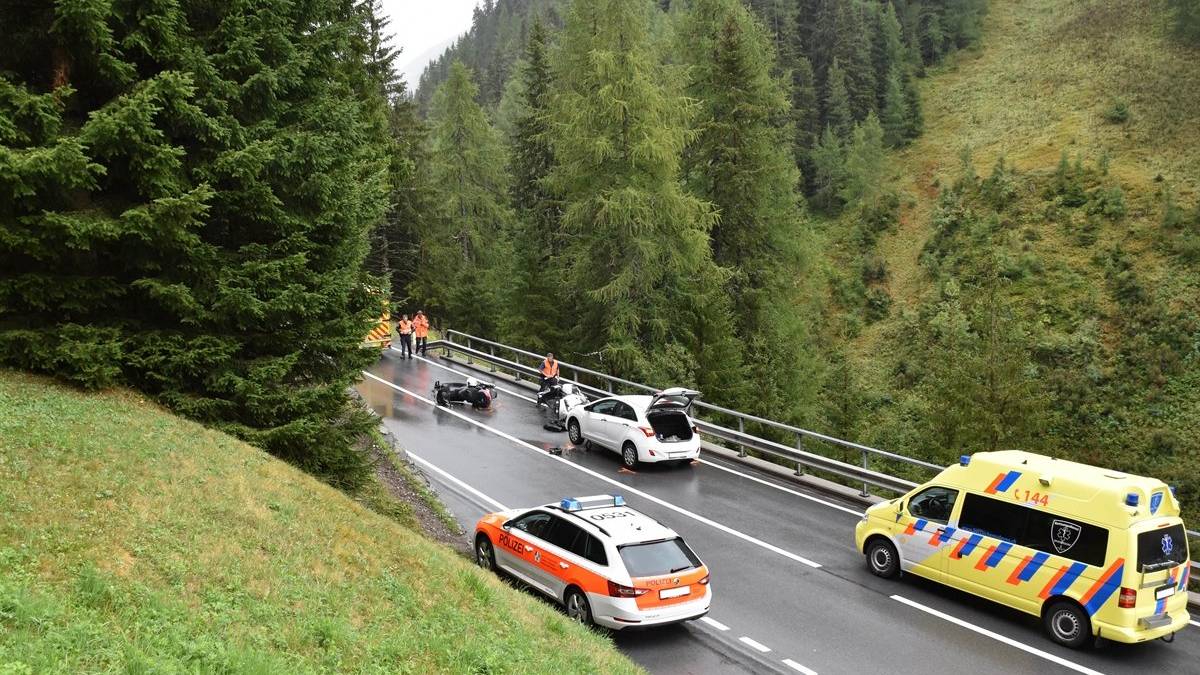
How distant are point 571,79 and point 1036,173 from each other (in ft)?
130

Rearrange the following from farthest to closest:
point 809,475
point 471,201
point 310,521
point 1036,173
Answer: point 1036,173
point 471,201
point 809,475
point 310,521

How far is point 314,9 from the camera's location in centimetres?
1419

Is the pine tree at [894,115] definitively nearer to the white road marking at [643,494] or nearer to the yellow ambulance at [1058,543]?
the white road marking at [643,494]

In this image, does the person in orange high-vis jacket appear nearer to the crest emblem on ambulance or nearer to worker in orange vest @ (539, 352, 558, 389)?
worker in orange vest @ (539, 352, 558, 389)

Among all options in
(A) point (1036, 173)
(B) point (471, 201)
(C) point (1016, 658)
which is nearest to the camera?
(C) point (1016, 658)

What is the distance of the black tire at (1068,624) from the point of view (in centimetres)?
1123

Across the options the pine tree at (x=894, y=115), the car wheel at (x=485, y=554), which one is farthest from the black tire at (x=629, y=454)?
the pine tree at (x=894, y=115)

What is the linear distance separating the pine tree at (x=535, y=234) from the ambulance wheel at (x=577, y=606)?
22.1 meters

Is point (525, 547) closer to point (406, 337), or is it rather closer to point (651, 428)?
point (651, 428)

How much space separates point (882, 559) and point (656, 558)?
4645 millimetres


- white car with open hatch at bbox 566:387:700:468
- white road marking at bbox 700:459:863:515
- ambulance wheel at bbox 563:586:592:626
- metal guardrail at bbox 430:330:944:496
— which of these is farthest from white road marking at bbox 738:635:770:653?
white car with open hatch at bbox 566:387:700:468

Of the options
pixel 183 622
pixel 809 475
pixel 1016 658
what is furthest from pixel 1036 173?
pixel 183 622

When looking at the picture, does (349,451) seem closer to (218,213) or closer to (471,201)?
(218,213)

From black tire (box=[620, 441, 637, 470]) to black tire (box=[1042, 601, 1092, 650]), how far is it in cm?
1009
